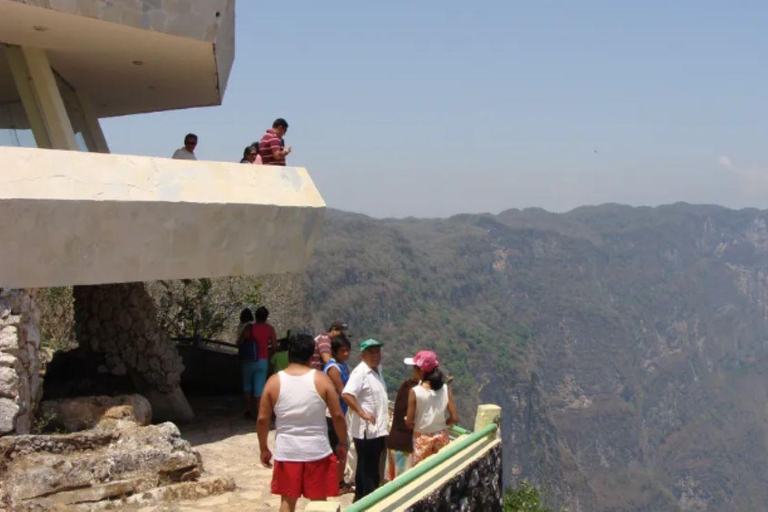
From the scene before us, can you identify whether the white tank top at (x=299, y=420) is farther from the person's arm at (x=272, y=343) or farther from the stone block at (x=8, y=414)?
the person's arm at (x=272, y=343)

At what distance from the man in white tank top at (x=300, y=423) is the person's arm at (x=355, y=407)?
3.26 feet

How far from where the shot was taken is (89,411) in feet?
27.5

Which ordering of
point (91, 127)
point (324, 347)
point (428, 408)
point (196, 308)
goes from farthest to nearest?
point (196, 308)
point (91, 127)
point (324, 347)
point (428, 408)

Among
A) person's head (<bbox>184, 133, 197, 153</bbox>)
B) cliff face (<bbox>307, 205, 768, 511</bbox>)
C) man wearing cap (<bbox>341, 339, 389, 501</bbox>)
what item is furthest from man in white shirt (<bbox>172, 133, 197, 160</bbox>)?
cliff face (<bbox>307, 205, 768, 511</bbox>)

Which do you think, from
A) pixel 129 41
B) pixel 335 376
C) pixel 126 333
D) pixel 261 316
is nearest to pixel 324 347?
pixel 335 376

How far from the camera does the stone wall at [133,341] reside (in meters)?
10.5

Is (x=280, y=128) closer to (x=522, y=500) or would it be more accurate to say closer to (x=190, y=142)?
(x=190, y=142)

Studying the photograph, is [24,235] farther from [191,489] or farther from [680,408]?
[680,408]

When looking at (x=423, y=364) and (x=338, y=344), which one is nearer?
(x=423, y=364)

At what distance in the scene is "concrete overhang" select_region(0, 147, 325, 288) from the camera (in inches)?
308

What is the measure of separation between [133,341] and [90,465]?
379 cm

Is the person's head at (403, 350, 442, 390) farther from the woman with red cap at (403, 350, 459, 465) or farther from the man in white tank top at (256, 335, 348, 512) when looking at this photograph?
the man in white tank top at (256, 335, 348, 512)

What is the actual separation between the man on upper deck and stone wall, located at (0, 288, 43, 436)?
10.2ft

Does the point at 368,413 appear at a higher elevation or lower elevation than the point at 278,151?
lower
